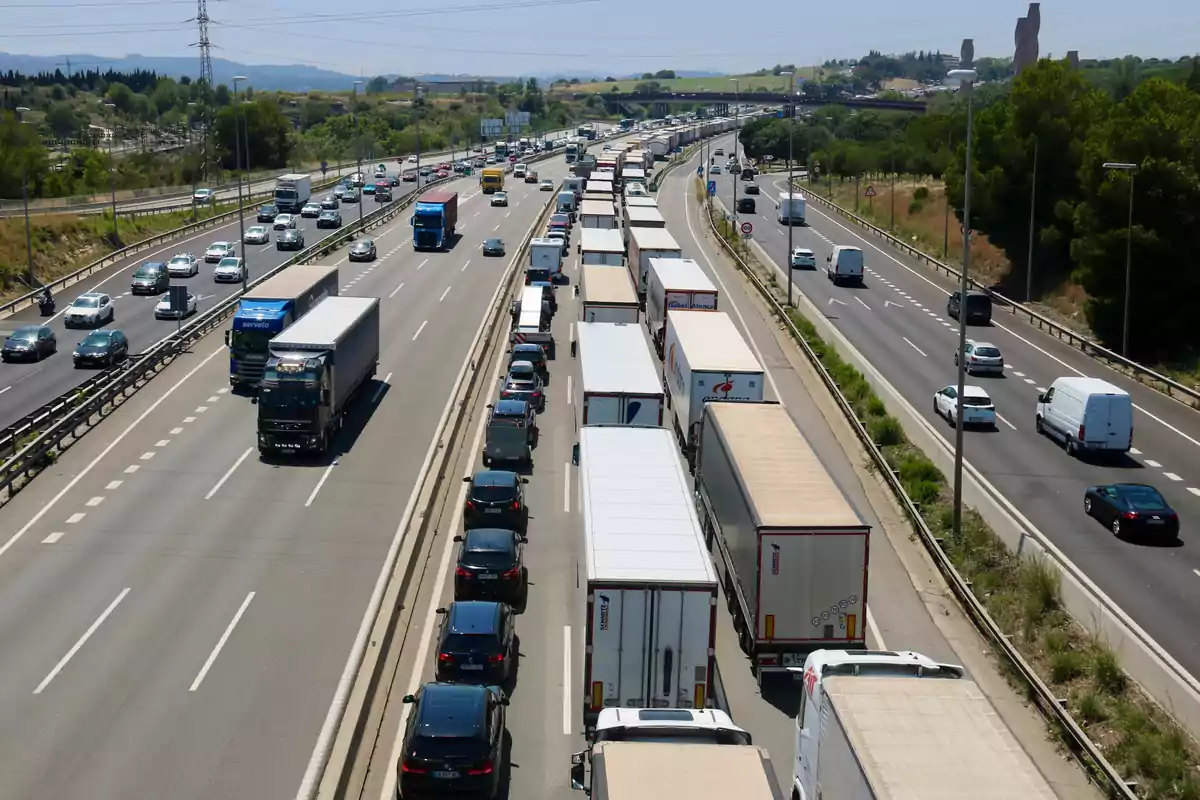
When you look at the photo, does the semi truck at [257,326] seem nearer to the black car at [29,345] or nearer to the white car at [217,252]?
the black car at [29,345]

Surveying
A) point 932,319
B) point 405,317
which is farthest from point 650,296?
point 932,319

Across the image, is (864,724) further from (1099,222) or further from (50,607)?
(1099,222)

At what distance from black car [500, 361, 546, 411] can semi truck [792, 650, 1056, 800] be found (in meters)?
24.8

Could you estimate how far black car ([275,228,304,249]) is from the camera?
82.1 meters

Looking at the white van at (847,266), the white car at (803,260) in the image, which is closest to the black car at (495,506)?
the white van at (847,266)

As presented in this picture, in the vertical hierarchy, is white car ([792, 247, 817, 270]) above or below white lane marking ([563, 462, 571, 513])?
above

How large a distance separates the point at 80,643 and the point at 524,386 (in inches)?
800

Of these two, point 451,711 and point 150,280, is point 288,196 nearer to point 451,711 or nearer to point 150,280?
point 150,280

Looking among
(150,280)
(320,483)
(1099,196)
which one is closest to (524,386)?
(320,483)

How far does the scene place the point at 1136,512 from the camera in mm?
31625

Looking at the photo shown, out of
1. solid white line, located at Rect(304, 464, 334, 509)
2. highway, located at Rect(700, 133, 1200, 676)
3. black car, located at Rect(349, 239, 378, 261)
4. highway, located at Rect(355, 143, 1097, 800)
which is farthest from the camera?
black car, located at Rect(349, 239, 378, 261)

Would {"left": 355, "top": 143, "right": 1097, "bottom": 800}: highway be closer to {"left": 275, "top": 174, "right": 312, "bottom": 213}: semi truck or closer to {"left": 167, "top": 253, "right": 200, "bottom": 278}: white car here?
{"left": 167, "top": 253, "right": 200, "bottom": 278}: white car

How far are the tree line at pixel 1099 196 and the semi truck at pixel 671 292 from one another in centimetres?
1632

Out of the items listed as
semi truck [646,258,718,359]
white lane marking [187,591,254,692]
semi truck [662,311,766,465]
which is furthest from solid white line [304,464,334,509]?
semi truck [646,258,718,359]
